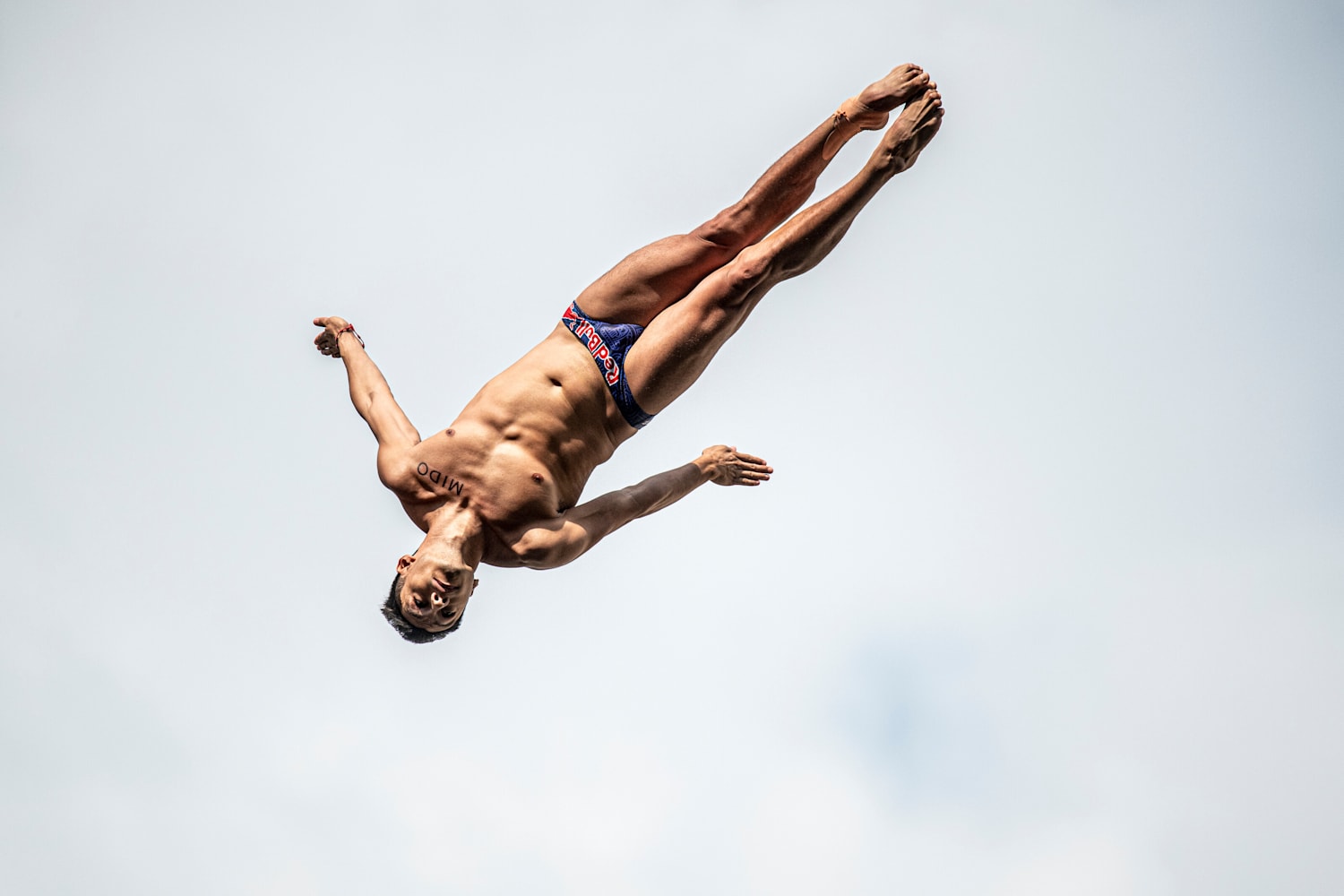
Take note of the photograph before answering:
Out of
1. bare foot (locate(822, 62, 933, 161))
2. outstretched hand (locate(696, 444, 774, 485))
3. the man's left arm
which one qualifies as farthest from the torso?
bare foot (locate(822, 62, 933, 161))

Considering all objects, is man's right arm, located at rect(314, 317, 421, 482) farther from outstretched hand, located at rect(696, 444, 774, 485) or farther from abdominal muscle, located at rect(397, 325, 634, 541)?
outstretched hand, located at rect(696, 444, 774, 485)

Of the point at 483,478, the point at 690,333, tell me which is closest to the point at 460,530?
the point at 483,478

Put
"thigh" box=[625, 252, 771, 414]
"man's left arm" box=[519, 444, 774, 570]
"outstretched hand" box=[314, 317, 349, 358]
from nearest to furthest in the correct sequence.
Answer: "man's left arm" box=[519, 444, 774, 570] < "thigh" box=[625, 252, 771, 414] < "outstretched hand" box=[314, 317, 349, 358]

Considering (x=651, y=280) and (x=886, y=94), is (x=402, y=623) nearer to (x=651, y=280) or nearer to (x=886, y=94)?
(x=651, y=280)

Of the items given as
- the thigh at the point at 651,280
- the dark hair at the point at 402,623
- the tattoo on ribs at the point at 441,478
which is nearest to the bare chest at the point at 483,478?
the tattoo on ribs at the point at 441,478

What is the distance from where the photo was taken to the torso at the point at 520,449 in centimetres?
1054

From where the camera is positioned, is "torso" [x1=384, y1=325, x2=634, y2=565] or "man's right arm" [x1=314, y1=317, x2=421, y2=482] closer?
"torso" [x1=384, y1=325, x2=634, y2=565]

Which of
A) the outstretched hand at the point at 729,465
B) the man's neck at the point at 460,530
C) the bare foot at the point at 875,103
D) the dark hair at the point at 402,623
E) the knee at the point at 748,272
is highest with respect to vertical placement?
the bare foot at the point at 875,103

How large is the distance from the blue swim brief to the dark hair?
2060 mm

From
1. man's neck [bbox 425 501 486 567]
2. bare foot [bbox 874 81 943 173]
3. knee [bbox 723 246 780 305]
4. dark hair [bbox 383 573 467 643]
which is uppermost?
bare foot [bbox 874 81 943 173]

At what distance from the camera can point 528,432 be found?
1080 centimetres

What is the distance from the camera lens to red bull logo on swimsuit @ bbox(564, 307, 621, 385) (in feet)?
36.4

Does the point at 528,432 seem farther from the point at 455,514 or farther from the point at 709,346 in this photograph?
the point at 709,346

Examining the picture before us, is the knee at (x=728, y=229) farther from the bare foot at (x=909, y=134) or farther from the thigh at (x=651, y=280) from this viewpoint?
the bare foot at (x=909, y=134)
